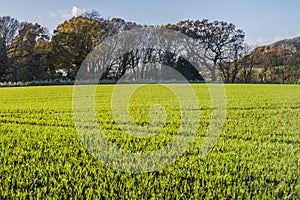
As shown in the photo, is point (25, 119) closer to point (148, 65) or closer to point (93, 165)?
point (93, 165)

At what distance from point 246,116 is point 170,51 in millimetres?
22435

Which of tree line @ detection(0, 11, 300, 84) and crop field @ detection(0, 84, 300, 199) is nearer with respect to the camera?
crop field @ detection(0, 84, 300, 199)

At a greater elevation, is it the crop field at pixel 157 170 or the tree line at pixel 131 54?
the tree line at pixel 131 54

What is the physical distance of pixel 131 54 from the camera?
86.5 ft

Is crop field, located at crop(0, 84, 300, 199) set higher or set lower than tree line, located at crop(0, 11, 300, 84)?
lower

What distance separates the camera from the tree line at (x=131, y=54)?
82.0ft

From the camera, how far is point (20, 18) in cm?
2683

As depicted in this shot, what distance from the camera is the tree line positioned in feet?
82.0

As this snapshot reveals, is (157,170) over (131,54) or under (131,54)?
under

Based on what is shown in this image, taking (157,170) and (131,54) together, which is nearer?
(157,170)

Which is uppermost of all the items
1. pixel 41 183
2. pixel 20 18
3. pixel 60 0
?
pixel 20 18

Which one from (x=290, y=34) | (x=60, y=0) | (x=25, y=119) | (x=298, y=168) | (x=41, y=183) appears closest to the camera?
(x=41, y=183)

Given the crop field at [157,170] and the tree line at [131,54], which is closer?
the crop field at [157,170]

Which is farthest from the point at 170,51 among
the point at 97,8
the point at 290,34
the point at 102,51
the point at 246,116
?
the point at 246,116
